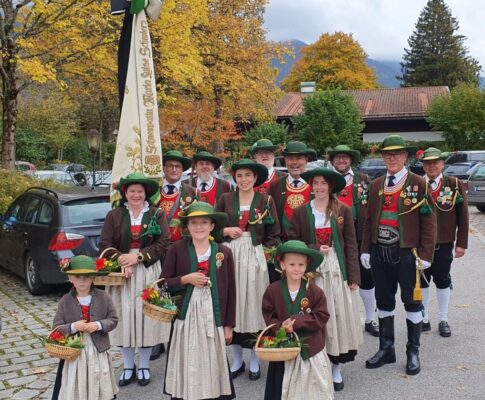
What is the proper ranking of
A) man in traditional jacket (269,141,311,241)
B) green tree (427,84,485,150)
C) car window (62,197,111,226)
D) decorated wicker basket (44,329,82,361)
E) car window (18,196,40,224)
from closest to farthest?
decorated wicker basket (44,329,82,361) < man in traditional jacket (269,141,311,241) < car window (62,197,111,226) < car window (18,196,40,224) < green tree (427,84,485,150)

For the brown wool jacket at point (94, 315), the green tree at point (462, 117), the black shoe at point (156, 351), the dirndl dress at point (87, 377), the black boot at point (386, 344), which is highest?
the green tree at point (462, 117)

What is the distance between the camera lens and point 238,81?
19.5m

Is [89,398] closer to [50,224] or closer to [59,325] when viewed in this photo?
[59,325]

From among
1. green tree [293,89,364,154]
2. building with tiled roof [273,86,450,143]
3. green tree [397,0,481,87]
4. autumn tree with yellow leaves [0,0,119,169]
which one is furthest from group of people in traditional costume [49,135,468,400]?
green tree [397,0,481,87]

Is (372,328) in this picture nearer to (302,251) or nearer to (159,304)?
(302,251)

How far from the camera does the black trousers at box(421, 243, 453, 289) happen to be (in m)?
5.83

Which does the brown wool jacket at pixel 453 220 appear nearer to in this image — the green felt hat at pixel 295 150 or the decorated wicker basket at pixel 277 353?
the green felt hat at pixel 295 150

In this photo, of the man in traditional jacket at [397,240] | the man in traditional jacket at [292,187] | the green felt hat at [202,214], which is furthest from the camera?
the man in traditional jacket at [292,187]

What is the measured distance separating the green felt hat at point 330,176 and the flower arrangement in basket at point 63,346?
2.24 meters

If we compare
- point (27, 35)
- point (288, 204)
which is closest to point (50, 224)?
point (288, 204)

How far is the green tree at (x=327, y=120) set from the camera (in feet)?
94.1

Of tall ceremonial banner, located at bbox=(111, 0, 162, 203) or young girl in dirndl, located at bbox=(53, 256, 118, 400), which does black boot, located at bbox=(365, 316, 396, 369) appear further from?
tall ceremonial banner, located at bbox=(111, 0, 162, 203)

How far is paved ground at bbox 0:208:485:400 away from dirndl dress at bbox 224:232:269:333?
542 millimetres

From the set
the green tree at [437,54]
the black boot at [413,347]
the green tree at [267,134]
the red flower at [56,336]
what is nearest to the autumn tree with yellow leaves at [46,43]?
the red flower at [56,336]
